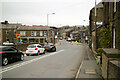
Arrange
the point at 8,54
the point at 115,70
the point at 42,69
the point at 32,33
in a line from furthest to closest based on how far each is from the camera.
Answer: the point at 32,33 → the point at 8,54 → the point at 42,69 → the point at 115,70

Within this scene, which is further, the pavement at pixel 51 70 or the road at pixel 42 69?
the road at pixel 42 69

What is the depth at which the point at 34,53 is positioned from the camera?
19.0m

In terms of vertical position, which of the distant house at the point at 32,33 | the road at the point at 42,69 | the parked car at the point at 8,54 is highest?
the distant house at the point at 32,33

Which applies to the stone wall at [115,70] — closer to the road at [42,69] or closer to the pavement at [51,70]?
the pavement at [51,70]

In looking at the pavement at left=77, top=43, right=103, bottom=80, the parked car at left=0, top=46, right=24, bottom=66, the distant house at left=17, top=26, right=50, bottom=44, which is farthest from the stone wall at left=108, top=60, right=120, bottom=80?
the distant house at left=17, top=26, right=50, bottom=44

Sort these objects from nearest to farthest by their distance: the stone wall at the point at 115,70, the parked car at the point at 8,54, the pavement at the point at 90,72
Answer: the stone wall at the point at 115,70, the pavement at the point at 90,72, the parked car at the point at 8,54

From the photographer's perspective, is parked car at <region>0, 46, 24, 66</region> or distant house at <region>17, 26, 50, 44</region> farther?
distant house at <region>17, 26, 50, 44</region>

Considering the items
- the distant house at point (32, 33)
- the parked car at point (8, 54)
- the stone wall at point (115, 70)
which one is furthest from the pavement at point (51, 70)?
the distant house at point (32, 33)

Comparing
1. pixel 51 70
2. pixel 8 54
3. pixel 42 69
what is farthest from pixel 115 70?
pixel 8 54

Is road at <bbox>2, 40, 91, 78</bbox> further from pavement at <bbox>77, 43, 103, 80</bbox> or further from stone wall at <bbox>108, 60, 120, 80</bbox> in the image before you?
stone wall at <bbox>108, 60, 120, 80</bbox>

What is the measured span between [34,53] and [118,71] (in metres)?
15.7

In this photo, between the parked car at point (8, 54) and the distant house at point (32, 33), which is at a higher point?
the distant house at point (32, 33)

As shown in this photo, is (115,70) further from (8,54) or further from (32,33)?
(32,33)

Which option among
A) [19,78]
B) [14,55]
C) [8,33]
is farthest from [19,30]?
[19,78]
